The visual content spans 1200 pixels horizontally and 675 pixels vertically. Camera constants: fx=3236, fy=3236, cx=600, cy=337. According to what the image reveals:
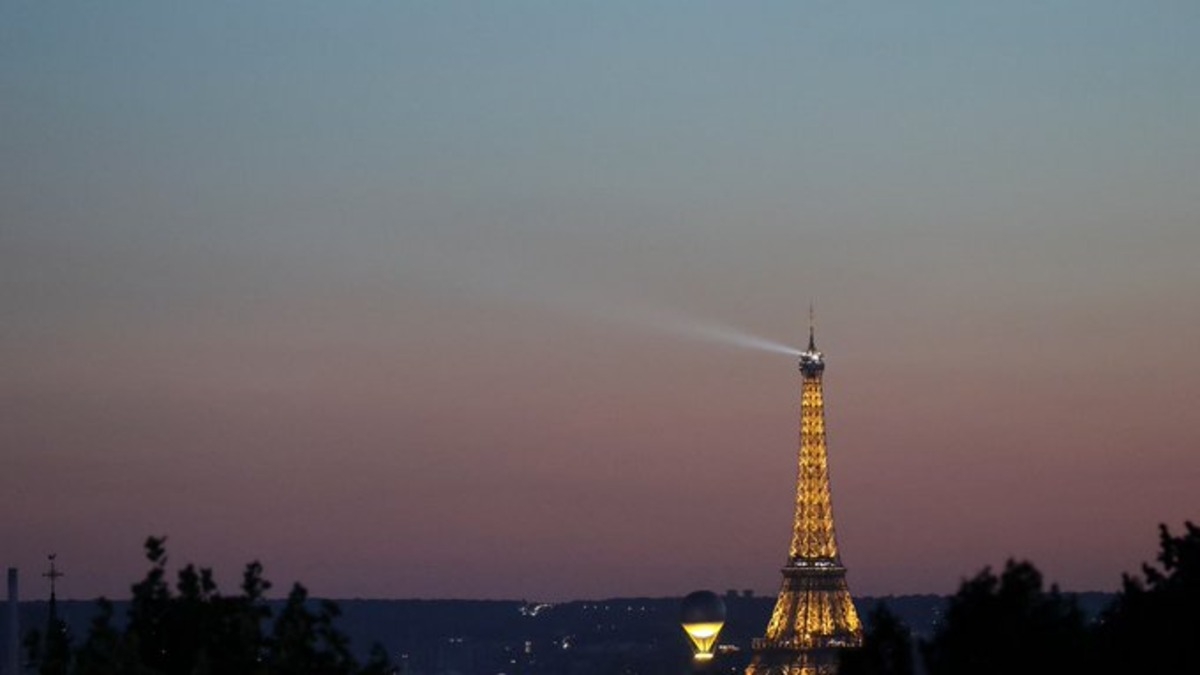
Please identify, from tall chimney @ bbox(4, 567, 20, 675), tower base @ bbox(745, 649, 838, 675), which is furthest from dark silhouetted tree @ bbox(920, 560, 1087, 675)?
tower base @ bbox(745, 649, 838, 675)

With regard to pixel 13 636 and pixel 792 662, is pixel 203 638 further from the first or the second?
pixel 792 662

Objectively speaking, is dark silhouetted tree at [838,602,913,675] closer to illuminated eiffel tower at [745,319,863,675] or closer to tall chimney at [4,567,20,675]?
tall chimney at [4,567,20,675]

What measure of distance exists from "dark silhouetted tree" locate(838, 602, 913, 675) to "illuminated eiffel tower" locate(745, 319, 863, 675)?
450 ft

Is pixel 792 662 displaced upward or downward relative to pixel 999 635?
upward

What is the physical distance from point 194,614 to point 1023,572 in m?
12.3

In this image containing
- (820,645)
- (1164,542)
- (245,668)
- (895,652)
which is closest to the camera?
(895,652)

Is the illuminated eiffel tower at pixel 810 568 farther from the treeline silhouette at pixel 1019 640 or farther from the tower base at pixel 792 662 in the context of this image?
the treeline silhouette at pixel 1019 640

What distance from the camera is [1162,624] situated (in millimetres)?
43625

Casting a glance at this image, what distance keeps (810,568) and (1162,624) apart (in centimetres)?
13874

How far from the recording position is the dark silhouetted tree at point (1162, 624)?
1687 inches

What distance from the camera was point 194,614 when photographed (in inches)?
1859

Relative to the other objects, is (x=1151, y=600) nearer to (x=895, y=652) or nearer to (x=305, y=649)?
(x=895, y=652)

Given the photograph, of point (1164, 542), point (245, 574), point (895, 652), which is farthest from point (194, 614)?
point (1164, 542)

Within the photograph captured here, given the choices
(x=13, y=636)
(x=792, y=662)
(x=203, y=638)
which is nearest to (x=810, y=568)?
(x=792, y=662)
